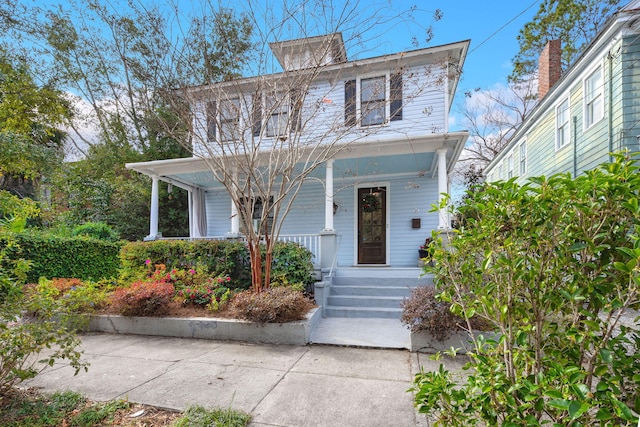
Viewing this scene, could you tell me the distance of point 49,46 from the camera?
12320 mm

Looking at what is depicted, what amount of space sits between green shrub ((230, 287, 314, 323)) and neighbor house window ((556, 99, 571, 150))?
341 inches

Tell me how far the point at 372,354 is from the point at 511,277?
2.59 m

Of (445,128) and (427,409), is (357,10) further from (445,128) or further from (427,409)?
(427,409)

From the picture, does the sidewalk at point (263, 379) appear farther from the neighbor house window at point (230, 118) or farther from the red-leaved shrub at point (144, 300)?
the neighbor house window at point (230, 118)

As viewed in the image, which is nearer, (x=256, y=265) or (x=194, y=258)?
(x=256, y=265)

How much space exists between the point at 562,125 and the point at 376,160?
5536 millimetres

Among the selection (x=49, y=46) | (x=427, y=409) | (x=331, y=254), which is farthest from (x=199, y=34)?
(x=49, y=46)

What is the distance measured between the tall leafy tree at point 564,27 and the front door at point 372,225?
36.8 ft

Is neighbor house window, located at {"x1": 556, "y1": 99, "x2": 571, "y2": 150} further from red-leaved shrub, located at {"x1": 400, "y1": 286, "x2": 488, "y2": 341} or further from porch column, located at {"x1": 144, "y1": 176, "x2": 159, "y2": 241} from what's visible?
porch column, located at {"x1": 144, "y1": 176, "x2": 159, "y2": 241}

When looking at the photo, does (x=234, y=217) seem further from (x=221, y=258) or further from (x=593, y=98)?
(x=593, y=98)

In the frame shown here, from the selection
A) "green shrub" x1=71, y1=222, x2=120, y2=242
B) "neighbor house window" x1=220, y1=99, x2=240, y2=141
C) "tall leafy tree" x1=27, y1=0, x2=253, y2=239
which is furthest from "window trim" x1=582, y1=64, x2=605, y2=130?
"green shrub" x1=71, y1=222, x2=120, y2=242

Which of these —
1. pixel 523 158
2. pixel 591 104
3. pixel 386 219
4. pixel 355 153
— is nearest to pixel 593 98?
pixel 591 104

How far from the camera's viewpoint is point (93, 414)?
2217mm

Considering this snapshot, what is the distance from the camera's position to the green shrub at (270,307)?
409 centimetres
